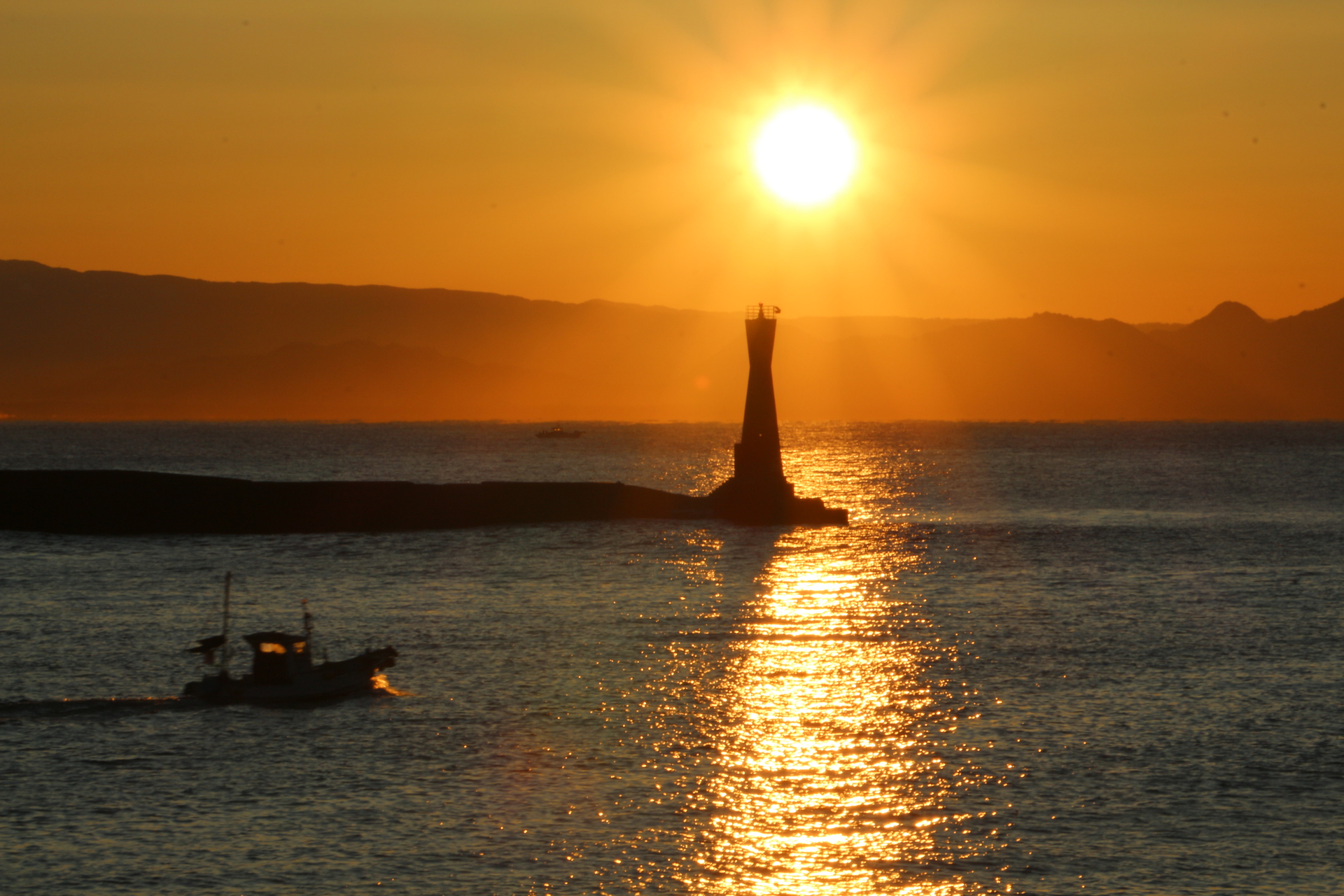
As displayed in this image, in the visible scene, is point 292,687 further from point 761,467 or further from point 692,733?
point 761,467

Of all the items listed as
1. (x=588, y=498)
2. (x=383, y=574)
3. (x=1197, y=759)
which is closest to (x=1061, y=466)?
(x=588, y=498)

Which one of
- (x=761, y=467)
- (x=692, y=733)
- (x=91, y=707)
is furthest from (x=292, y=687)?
(x=761, y=467)

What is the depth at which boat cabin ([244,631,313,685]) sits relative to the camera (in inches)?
1294

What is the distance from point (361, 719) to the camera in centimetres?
3077

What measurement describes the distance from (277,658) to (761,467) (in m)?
48.8

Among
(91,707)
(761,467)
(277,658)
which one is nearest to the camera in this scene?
(91,707)

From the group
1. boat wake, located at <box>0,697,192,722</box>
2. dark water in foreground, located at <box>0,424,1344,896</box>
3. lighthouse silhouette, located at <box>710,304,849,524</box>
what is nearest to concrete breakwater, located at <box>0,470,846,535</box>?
lighthouse silhouette, located at <box>710,304,849,524</box>

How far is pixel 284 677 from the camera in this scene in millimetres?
32844

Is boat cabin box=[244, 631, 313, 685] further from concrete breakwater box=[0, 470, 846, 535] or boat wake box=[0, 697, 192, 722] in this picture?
concrete breakwater box=[0, 470, 846, 535]

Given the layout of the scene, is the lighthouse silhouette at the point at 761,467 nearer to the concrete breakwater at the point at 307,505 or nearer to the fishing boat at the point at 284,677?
the concrete breakwater at the point at 307,505

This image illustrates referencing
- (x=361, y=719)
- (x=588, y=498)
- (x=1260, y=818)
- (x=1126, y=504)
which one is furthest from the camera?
(x=1126, y=504)

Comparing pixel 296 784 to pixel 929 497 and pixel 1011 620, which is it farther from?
pixel 929 497

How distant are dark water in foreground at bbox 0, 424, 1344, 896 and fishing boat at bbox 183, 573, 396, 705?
911 millimetres

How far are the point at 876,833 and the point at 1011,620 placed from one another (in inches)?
993
